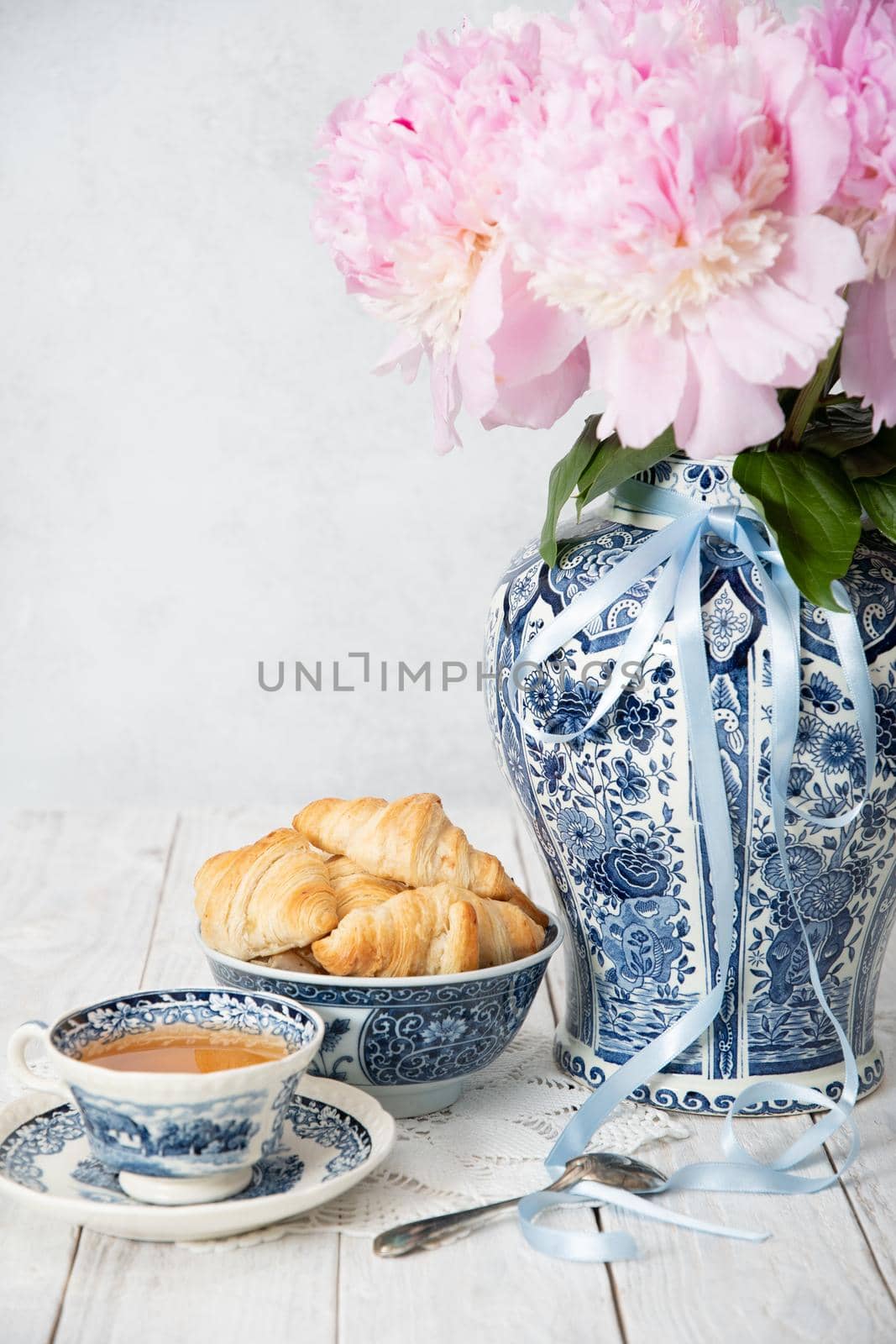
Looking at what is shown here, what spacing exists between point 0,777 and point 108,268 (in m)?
0.82

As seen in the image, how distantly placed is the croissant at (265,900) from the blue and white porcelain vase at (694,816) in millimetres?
165

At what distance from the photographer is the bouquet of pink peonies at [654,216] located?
2.40 feet

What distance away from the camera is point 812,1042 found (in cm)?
99

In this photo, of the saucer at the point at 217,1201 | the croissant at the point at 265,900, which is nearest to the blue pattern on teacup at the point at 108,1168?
the saucer at the point at 217,1201

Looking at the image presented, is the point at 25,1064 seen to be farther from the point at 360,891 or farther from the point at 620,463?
the point at 620,463

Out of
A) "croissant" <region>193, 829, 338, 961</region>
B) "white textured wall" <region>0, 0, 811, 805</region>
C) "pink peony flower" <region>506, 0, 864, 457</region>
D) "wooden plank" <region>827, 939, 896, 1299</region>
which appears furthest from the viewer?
"white textured wall" <region>0, 0, 811, 805</region>

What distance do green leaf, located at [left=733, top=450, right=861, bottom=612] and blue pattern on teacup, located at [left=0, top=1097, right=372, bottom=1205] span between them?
0.43 m

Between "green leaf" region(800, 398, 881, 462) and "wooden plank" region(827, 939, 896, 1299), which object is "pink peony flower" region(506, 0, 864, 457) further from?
"wooden plank" region(827, 939, 896, 1299)

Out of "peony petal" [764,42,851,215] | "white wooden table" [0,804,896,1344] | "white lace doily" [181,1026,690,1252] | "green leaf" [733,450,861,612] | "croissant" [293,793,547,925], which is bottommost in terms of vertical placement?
"white lace doily" [181,1026,690,1252]

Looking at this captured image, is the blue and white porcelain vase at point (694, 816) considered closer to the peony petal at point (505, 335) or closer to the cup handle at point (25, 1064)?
the peony petal at point (505, 335)

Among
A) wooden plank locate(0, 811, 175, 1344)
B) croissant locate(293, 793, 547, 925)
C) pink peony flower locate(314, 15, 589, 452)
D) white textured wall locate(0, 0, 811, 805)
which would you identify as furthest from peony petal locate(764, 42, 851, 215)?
white textured wall locate(0, 0, 811, 805)

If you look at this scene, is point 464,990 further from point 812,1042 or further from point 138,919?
point 138,919

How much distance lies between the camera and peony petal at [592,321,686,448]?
0.77 metres

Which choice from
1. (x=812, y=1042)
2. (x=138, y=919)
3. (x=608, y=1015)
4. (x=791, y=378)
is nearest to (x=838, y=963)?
(x=812, y=1042)
